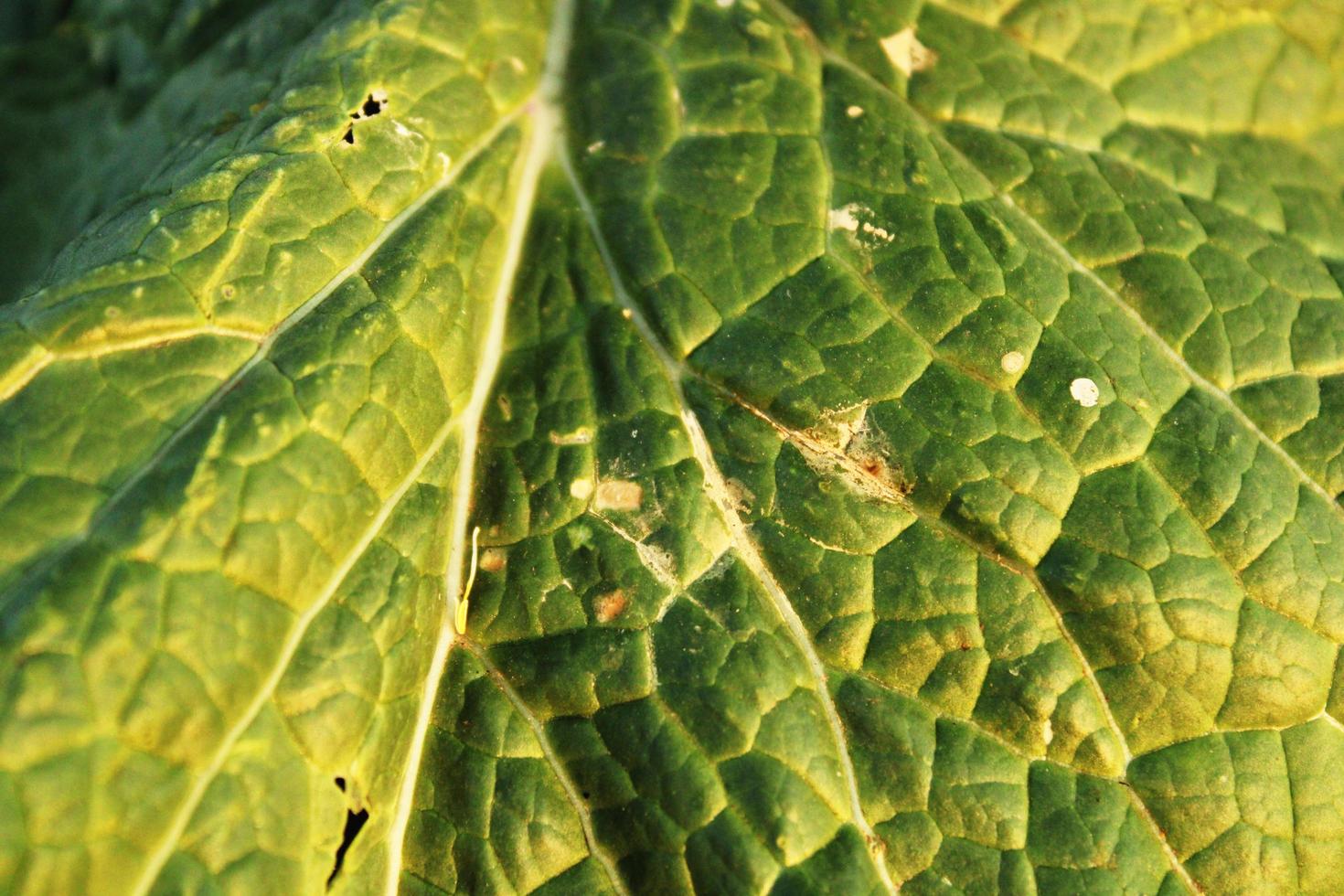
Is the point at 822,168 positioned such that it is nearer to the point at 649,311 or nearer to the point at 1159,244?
the point at 649,311

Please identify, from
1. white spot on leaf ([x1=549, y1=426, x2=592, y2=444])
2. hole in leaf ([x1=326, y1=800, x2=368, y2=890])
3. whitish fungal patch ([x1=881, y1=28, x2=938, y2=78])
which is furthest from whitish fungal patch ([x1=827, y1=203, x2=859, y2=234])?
hole in leaf ([x1=326, y1=800, x2=368, y2=890])

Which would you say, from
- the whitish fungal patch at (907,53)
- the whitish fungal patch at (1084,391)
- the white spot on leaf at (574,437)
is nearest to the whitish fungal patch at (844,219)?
the whitish fungal patch at (907,53)

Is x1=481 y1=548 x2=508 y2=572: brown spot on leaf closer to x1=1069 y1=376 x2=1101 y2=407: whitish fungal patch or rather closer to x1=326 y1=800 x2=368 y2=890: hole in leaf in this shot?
x1=326 y1=800 x2=368 y2=890: hole in leaf

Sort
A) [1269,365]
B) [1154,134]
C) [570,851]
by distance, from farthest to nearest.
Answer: [1154,134] < [1269,365] < [570,851]

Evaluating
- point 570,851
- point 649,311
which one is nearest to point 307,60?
point 649,311

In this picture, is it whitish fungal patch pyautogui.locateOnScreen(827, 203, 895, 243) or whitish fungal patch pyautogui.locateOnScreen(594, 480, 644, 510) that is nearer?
whitish fungal patch pyautogui.locateOnScreen(594, 480, 644, 510)

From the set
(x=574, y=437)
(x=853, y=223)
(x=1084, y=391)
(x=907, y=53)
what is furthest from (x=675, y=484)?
(x=907, y=53)

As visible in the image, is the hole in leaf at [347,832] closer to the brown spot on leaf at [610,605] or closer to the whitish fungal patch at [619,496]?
the brown spot on leaf at [610,605]
